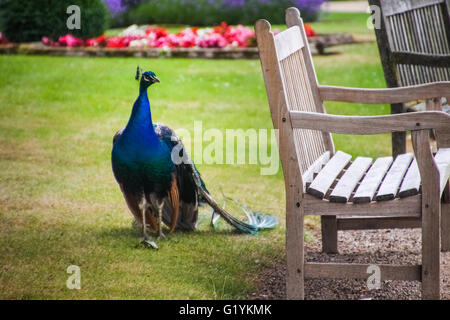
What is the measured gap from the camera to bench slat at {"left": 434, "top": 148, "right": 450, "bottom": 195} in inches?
124

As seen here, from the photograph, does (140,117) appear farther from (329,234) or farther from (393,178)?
(393,178)

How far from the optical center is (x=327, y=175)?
3.35 meters

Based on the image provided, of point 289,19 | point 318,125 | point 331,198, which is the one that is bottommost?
point 331,198

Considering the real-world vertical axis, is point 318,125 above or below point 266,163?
above

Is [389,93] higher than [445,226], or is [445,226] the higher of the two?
[389,93]

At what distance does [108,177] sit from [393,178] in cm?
260

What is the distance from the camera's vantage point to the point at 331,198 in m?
3.00

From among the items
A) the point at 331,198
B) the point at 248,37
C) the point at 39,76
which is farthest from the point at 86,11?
the point at 331,198

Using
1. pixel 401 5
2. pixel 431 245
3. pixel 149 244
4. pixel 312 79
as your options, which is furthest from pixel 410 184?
pixel 401 5

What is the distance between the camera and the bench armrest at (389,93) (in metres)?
3.71

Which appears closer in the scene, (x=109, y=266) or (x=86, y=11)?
(x=109, y=266)

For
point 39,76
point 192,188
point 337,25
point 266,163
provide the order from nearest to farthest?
point 192,188 < point 266,163 < point 39,76 < point 337,25

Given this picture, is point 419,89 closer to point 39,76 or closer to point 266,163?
point 266,163

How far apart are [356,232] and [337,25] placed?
9757 mm
